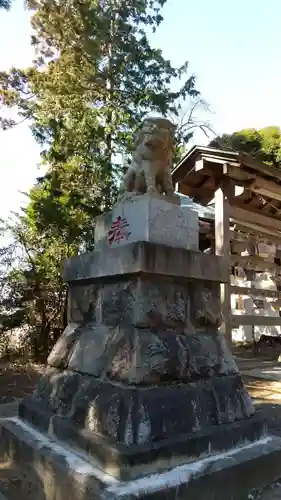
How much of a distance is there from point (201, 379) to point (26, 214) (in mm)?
8072

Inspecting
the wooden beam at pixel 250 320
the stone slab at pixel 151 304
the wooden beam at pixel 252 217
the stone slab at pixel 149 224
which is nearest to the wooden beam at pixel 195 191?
the wooden beam at pixel 252 217

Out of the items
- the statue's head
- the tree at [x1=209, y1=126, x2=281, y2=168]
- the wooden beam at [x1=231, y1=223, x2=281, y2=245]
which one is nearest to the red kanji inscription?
the statue's head

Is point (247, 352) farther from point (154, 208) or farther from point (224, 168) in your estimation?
point (154, 208)

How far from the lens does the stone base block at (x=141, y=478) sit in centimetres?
204

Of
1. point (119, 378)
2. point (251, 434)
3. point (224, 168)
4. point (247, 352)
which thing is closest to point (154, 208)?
point (119, 378)

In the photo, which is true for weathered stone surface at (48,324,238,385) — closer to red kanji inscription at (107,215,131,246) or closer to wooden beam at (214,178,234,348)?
red kanji inscription at (107,215,131,246)

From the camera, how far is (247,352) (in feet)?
36.3

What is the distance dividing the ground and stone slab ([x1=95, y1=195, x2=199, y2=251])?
1.72 metres

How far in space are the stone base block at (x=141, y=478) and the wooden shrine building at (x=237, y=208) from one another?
4708mm

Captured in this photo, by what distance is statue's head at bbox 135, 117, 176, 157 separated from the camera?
9.94 ft

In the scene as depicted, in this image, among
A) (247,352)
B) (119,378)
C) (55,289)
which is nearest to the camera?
(119,378)

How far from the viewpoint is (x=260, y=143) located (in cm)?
1363

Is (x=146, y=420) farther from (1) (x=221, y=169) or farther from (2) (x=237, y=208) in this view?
(2) (x=237, y=208)

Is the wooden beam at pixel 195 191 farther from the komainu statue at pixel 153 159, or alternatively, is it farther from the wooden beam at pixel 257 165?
the komainu statue at pixel 153 159
